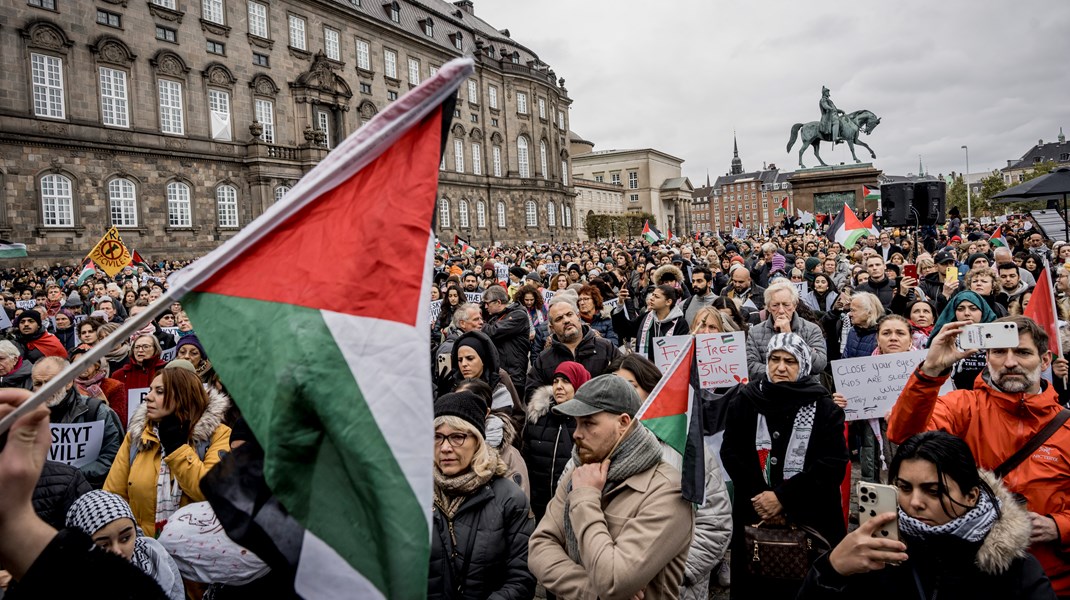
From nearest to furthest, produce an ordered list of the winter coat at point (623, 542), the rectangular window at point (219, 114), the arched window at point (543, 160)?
the winter coat at point (623, 542), the rectangular window at point (219, 114), the arched window at point (543, 160)

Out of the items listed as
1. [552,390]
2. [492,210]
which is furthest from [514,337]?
[492,210]

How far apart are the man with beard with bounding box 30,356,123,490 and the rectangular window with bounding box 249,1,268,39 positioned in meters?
38.5

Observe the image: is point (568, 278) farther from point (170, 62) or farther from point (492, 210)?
point (492, 210)

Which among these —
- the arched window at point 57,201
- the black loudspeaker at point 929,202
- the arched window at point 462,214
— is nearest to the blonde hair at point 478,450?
the black loudspeaker at point 929,202

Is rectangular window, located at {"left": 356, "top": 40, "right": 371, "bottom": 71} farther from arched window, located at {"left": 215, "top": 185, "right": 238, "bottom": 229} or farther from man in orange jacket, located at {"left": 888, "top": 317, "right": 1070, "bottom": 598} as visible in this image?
man in orange jacket, located at {"left": 888, "top": 317, "right": 1070, "bottom": 598}

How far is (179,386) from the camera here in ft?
13.7

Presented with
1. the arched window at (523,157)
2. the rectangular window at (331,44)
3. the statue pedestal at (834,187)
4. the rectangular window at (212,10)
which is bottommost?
the statue pedestal at (834,187)

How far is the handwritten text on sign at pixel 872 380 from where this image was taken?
17.2 feet

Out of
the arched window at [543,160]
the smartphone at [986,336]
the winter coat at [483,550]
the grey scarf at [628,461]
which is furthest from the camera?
the arched window at [543,160]

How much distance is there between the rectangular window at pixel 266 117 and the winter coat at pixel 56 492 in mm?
38098

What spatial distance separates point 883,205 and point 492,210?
45259 millimetres

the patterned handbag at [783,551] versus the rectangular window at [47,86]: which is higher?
the rectangular window at [47,86]

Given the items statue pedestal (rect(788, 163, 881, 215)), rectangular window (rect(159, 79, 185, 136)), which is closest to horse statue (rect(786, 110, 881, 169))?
statue pedestal (rect(788, 163, 881, 215))

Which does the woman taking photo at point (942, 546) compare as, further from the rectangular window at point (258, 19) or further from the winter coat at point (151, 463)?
the rectangular window at point (258, 19)
